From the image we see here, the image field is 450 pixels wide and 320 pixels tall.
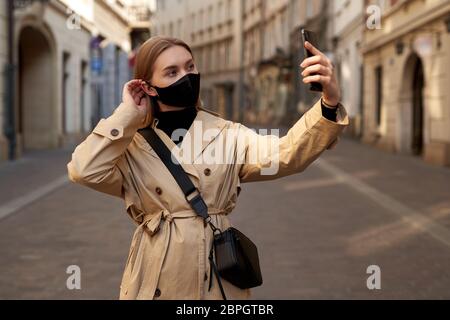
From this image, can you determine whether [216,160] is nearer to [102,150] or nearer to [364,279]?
[102,150]

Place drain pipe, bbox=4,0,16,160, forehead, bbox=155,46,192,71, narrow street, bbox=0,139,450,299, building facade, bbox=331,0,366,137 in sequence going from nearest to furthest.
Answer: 1. forehead, bbox=155,46,192,71
2. narrow street, bbox=0,139,450,299
3. drain pipe, bbox=4,0,16,160
4. building facade, bbox=331,0,366,137

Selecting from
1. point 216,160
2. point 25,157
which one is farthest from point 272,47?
point 216,160

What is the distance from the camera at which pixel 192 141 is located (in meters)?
2.40

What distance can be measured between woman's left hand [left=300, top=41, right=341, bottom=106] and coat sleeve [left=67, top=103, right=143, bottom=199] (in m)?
0.57

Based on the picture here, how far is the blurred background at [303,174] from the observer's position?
6.15m

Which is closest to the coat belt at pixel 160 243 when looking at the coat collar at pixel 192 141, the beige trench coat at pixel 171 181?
the beige trench coat at pixel 171 181

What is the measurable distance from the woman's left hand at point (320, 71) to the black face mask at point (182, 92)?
0.37 meters

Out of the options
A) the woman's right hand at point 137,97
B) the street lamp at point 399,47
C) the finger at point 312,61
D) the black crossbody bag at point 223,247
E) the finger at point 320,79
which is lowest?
the black crossbody bag at point 223,247

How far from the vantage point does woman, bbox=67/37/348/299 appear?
7.66 ft

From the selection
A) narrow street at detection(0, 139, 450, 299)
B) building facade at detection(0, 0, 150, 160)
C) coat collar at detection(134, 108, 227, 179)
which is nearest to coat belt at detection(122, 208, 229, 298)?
coat collar at detection(134, 108, 227, 179)

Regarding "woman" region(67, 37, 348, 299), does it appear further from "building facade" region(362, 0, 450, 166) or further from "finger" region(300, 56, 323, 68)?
"building facade" region(362, 0, 450, 166)

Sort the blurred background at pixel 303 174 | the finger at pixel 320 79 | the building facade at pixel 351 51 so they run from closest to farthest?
the finger at pixel 320 79 → the blurred background at pixel 303 174 → the building facade at pixel 351 51

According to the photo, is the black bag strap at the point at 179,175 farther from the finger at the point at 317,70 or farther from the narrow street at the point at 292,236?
the narrow street at the point at 292,236

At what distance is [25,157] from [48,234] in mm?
12048
